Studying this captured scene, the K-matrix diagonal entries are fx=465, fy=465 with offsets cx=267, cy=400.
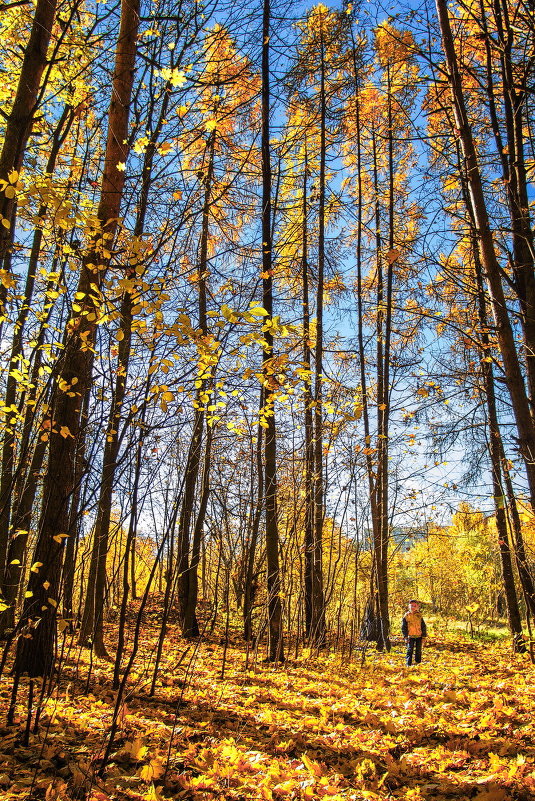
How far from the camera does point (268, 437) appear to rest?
6.72 meters

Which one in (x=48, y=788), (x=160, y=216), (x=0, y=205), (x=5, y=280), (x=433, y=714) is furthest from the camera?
(x=160, y=216)

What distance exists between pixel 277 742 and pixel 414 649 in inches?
212

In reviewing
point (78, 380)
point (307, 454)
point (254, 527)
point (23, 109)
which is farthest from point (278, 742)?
point (23, 109)

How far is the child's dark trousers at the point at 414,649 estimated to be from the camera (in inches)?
295

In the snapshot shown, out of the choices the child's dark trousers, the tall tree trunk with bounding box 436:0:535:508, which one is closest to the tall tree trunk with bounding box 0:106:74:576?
the tall tree trunk with bounding box 436:0:535:508

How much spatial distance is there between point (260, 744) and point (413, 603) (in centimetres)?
564

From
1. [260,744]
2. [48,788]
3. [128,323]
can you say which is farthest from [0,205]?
[260,744]

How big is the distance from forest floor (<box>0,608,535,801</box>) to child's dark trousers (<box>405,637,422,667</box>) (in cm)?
264

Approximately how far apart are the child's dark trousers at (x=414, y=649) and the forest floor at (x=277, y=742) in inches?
104

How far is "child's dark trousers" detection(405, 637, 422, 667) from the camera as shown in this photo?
749cm

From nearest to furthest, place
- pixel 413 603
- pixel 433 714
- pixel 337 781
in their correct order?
1. pixel 337 781
2. pixel 433 714
3. pixel 413 603

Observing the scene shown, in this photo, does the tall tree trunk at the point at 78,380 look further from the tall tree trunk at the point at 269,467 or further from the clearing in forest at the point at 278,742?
the tall tree trunk at the point at 269,467

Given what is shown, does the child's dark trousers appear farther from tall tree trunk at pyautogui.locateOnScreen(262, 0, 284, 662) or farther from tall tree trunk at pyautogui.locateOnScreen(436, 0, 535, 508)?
tall tree trunk at pyautogui.locateOnScreen(436, 0, 535, 508)

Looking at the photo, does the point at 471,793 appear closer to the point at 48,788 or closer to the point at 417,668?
the point at 48,788
